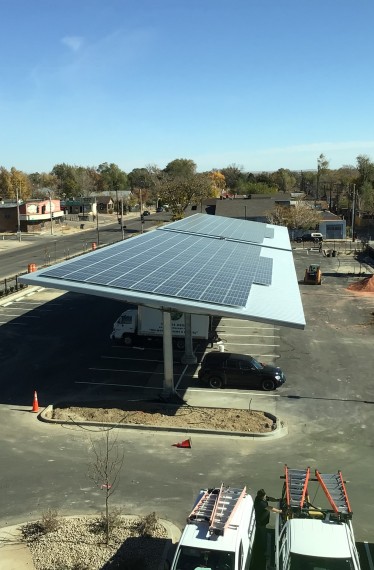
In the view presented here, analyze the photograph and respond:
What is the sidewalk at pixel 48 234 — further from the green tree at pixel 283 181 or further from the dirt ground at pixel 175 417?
the green tree at pixel 283 181

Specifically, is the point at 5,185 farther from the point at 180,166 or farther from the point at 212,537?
the point at 212,537

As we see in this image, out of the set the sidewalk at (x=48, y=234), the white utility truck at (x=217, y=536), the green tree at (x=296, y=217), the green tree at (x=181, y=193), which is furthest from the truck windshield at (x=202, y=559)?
the green tree at (x=181, y=193)

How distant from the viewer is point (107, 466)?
597 inches

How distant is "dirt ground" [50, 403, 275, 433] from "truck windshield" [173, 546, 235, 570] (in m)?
8.91

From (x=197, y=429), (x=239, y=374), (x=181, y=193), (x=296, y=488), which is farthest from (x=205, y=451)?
(x=181, y=193)

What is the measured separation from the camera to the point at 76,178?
175625 mm

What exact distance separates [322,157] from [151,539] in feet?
519

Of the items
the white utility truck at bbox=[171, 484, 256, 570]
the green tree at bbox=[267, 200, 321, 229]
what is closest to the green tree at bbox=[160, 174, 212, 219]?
the green tree at bbox=[267, 200, 321, 229]

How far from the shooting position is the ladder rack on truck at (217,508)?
968 cm

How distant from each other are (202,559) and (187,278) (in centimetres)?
1284

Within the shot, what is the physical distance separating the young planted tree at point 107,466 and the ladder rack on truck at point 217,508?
9.46 ft

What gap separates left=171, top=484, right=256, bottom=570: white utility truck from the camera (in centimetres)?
911

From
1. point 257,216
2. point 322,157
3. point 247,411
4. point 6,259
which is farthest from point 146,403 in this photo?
point 322,157

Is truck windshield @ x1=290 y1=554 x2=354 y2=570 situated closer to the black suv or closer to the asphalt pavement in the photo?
the asphalt pavement
